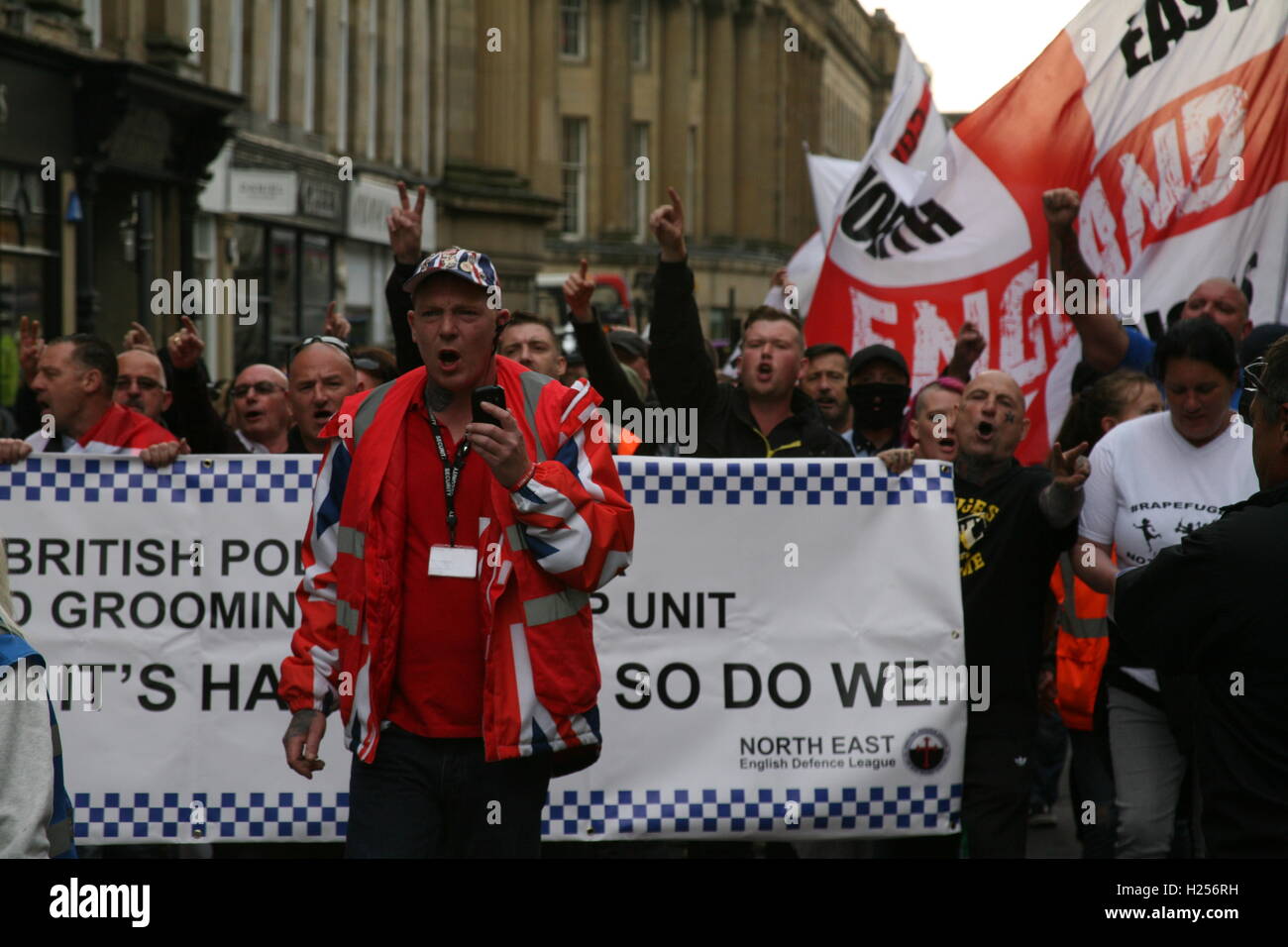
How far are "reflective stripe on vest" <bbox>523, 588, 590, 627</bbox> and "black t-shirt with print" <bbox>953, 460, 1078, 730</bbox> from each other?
2.38 metres

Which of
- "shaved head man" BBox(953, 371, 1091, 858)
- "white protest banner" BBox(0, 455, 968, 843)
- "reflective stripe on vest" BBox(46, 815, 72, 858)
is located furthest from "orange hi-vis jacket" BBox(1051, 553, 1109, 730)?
"reflective stripe on vest" BBox(46, 815, 72, 858)

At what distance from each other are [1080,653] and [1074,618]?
0.19 metres

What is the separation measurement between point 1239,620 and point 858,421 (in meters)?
4.76

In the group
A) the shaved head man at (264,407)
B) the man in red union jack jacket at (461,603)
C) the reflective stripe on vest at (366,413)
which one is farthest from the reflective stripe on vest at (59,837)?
the shaved head man at (264,407)

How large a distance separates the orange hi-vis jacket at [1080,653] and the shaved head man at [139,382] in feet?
13.1

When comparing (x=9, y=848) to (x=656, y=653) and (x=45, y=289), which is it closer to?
(x=656, y=653)

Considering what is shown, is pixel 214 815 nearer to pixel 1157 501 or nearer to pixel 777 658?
pixel 777 658

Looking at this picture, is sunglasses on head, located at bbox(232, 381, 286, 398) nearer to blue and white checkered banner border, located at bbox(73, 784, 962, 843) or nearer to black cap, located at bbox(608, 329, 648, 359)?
blue and white checkered banner border, located at bbox(73, 784, 962, 843)

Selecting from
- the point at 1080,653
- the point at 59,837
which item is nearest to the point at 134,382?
the point at 1080,653

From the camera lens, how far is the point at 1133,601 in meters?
3.94

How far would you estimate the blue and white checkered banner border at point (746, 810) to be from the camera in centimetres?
648

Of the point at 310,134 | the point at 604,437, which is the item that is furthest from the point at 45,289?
the point at 604,437

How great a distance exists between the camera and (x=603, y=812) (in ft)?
21.5

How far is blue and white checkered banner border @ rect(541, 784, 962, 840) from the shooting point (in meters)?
6.48
